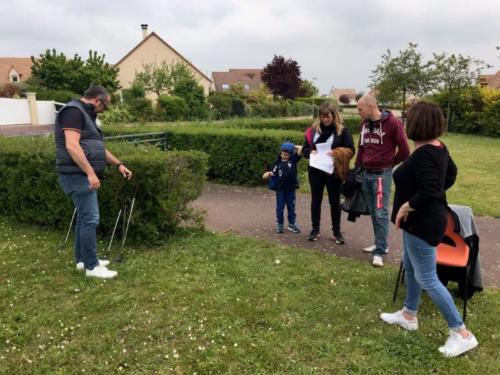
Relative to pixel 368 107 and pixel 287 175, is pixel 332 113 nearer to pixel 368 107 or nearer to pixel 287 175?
pixel 368 107

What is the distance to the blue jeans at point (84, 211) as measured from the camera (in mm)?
4195

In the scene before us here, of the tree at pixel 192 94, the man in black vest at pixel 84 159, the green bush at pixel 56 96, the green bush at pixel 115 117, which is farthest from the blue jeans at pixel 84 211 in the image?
the green bush at pixel 56 96

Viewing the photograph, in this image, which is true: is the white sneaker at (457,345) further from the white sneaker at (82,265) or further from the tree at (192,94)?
the tree at (192,94)

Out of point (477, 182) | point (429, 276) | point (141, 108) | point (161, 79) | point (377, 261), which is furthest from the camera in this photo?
point (161, 79)

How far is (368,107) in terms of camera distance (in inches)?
179

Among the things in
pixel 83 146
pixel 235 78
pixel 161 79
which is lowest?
pixel 83 146

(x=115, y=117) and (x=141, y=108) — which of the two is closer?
(x=115, y=117)

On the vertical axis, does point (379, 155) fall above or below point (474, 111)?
below

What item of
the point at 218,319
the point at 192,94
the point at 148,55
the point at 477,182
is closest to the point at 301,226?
the point at 218,319

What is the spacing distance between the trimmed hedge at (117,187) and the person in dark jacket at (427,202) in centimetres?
298

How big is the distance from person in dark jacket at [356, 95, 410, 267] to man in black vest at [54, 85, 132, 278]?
106 inches

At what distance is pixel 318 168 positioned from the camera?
5.47 meters

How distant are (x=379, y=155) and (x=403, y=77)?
2642cm

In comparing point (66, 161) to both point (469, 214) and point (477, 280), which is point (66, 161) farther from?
point (477, 280)
